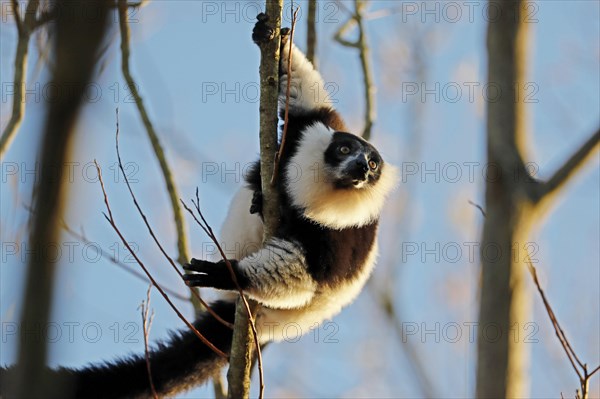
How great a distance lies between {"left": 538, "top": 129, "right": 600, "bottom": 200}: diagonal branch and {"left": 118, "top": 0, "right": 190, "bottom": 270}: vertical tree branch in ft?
14.7

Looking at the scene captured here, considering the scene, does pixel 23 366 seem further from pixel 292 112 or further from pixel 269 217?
pixel 292 112

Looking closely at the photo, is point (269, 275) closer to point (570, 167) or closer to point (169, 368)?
point (169, 368)

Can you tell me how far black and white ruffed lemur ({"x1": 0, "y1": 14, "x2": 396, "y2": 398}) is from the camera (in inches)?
248

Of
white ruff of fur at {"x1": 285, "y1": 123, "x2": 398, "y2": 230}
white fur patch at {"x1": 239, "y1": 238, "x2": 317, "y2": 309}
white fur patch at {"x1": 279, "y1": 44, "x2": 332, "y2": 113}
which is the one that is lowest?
white fur patch at {"x1": 239, "y1": 238, "x2": 317, "y2": 309}

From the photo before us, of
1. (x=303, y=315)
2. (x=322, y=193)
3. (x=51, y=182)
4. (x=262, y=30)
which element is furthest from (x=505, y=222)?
(x=303, y=315)

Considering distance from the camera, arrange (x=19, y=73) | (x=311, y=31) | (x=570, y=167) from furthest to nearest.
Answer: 1. (x=311, y=31)
2. (x=19, y=73)
3. (x=570, y=167)

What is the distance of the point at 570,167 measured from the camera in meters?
3.55

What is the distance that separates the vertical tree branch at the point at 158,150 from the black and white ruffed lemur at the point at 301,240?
1.57 ft

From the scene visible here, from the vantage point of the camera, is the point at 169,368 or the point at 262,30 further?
the point at 169,368

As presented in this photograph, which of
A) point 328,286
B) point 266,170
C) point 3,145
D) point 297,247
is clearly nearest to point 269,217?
point 266,170

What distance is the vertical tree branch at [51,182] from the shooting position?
164 cm

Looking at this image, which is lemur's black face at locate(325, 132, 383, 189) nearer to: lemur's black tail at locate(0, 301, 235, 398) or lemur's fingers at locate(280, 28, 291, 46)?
lemur's fingers at locate(280, 28, 291, 46)

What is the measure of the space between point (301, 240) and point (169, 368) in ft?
5.15

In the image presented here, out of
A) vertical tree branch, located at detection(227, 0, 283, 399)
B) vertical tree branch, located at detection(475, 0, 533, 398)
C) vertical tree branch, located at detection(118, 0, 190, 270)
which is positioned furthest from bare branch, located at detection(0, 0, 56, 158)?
vertical tree branch, located at detection(475, 0, 533, 398)
